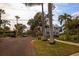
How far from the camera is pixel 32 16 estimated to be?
4449 millimetres

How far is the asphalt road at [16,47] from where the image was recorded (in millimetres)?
4430

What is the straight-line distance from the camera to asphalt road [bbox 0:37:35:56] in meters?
4.43

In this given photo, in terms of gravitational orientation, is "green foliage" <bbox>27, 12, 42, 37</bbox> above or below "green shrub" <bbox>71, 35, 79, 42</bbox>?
above

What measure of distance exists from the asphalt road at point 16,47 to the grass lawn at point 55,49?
9cm

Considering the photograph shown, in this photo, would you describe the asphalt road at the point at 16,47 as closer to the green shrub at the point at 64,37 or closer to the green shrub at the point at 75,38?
the green shrub at the point at 64,37

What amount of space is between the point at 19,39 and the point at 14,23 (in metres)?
0.18

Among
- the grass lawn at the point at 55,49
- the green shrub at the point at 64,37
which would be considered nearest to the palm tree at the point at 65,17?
the green shrub at the point at 64,37

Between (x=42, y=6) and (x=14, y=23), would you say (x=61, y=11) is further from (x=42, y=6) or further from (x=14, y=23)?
(x=14, y=23)

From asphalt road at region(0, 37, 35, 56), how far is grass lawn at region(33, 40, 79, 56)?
0.29ft

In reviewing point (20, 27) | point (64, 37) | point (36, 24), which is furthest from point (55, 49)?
point (20, 27)

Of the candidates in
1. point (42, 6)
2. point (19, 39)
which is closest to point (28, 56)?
point (19, 39)

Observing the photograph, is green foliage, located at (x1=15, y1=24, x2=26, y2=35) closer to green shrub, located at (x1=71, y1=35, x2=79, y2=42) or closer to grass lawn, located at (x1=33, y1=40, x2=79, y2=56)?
grass lawn, located at (x1=33, y1=40, x2=79, y2=56)

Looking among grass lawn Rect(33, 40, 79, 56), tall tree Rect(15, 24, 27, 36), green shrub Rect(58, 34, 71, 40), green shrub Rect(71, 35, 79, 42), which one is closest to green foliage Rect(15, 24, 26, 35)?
tall tree Rect(15, 24, 27, 36)

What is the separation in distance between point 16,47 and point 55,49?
421 mm
